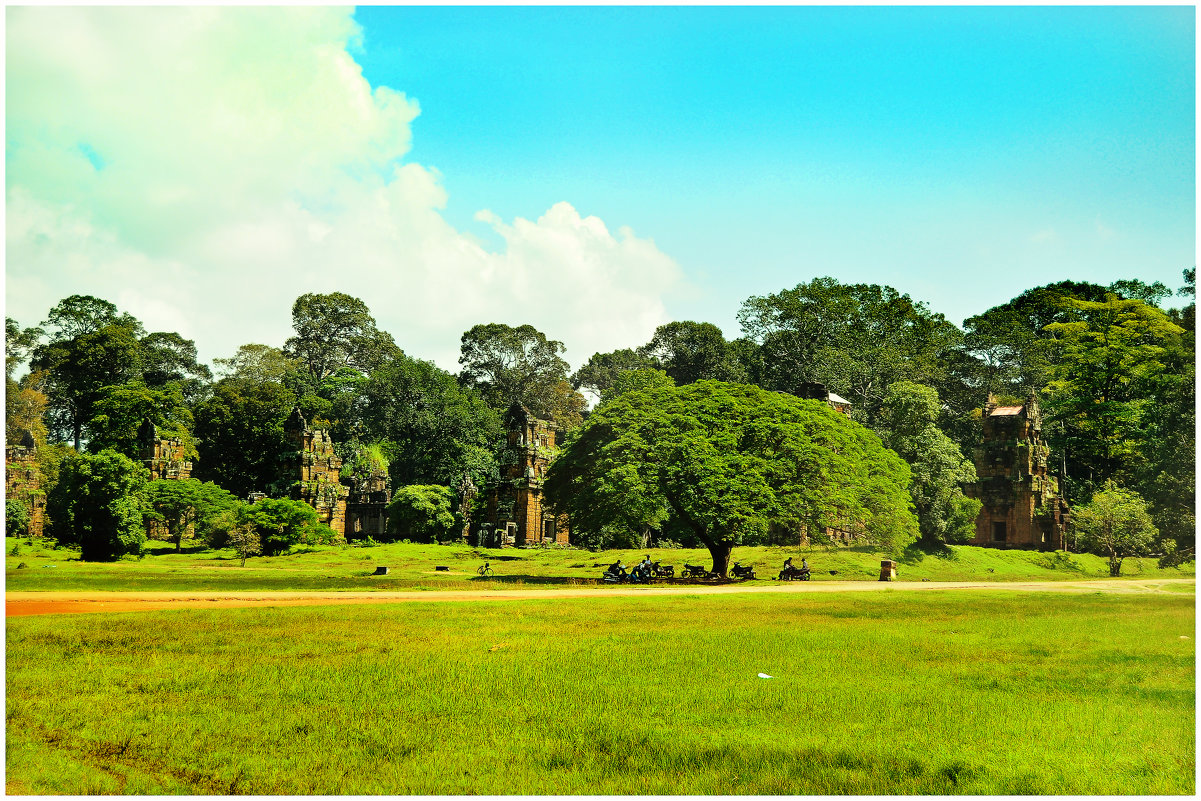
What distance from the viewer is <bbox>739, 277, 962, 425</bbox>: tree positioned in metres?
40.8

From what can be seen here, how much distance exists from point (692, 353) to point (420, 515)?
19194 mm

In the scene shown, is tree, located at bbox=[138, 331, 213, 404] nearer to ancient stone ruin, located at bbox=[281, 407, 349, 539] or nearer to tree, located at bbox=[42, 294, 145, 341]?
tree, located at bbox=[42, 294, 145, 341]

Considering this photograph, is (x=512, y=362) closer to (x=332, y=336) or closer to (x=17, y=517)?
(x=332, y=336)

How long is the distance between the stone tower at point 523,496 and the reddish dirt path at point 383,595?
1630 centimetres

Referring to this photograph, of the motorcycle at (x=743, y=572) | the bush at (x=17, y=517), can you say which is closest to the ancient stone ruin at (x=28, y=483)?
the bush at (x=17, y=517)

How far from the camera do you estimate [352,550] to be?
103ft

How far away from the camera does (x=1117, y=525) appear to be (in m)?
27.1

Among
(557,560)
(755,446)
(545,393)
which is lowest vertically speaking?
(557,560)

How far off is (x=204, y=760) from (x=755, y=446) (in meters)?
19.7

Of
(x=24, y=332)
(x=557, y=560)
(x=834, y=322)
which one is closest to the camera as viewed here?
(x=557, y=560)

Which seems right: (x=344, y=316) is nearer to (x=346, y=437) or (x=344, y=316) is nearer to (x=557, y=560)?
(x=346, y=437)

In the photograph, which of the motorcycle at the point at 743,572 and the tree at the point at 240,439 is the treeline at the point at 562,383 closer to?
the tree at the point at 240,439

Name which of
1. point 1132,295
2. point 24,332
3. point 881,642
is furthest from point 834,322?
point 24,332

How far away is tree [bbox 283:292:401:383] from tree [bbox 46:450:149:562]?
87.6 feet
